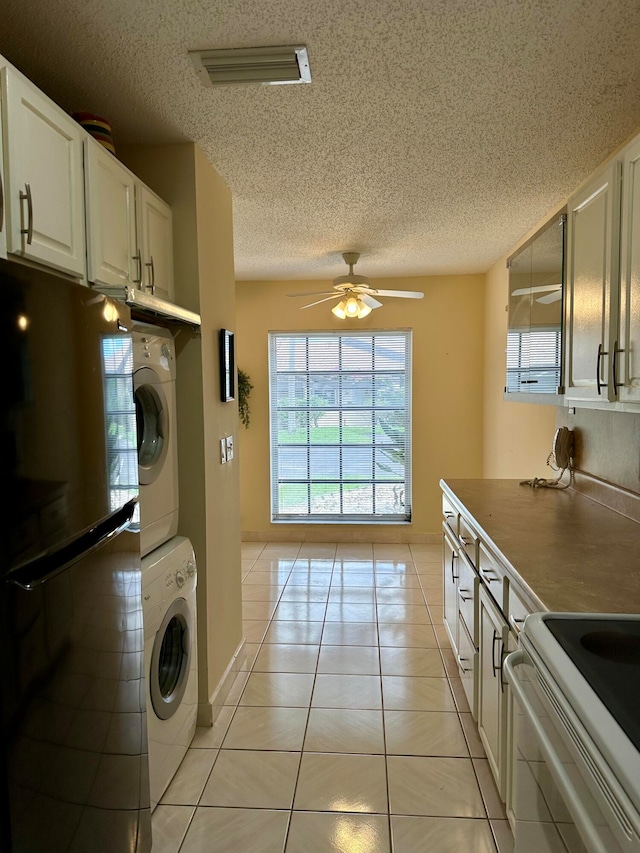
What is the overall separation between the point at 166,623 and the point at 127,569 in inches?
25.5

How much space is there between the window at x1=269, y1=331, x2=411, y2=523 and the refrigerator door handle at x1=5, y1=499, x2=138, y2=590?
4050mm

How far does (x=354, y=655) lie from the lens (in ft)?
10.3

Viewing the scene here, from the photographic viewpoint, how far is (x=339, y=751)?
230cm

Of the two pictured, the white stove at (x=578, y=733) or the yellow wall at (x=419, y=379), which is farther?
the yellow wall at (x=419, y=379)

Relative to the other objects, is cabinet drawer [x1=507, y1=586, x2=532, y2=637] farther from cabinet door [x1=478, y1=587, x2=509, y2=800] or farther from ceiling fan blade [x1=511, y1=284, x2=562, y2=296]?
ceiling fan blade [x1=511, y1=284, x2=562, y2=296]

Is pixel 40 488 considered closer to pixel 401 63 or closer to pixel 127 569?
pixel 127 569

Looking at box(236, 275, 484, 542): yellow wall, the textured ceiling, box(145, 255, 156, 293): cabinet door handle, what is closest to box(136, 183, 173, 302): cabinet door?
box(145, 255, 156, 293): cabinet door handle

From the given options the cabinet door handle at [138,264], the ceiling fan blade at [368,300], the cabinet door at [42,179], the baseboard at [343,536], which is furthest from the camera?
the baseboard at [343,536]

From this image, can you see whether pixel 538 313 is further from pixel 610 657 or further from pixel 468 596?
pixel 610 657

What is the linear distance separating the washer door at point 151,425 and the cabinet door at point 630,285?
166 cm

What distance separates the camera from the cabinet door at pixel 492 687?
1.85 m

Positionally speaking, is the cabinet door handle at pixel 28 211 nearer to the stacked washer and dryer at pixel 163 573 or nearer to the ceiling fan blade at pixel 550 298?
the stacked washer and dryer at pixel 163 573

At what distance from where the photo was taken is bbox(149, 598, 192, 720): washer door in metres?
1.92

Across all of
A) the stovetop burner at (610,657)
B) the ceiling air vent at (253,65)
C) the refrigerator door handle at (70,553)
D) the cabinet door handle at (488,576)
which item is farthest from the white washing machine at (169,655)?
the ceiling air vent at (253,65)
